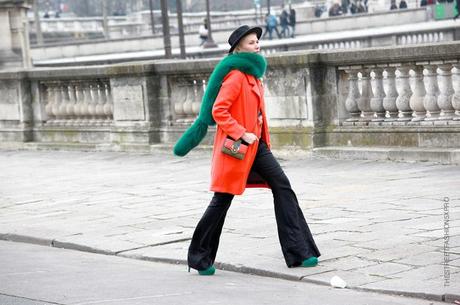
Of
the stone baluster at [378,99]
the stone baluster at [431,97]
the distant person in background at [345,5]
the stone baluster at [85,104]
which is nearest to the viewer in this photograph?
the stone baluster at [431,97]

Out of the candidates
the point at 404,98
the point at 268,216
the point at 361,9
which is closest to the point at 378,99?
the point at 404,98

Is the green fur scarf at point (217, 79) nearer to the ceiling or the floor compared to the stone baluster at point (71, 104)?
nearer to the ceiling

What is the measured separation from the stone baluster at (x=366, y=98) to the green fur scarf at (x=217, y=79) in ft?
19.5

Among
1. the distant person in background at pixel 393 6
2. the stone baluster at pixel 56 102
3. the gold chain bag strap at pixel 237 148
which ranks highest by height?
the gold chain bag strap at pixel 237 148

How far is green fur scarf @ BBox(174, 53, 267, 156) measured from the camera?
30.8 ft

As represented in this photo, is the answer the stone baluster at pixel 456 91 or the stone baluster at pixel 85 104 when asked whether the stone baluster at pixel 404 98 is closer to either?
the stone baluster at pixel 456 91

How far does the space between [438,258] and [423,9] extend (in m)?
55.1

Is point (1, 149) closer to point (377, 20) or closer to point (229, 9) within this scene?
point (377, 20)

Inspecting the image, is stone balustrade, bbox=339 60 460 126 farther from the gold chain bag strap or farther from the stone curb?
the gold chain bag strap

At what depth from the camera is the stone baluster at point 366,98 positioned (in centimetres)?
1534

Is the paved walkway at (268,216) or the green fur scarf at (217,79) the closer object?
the paved walkway at (268,216)

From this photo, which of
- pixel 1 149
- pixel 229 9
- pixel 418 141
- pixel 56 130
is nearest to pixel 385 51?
pixel 418 141

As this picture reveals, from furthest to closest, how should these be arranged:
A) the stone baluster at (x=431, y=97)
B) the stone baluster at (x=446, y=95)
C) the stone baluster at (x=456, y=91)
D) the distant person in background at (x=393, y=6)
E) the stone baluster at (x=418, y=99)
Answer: the distant person in background at (x=393, y=6) → the stone baluster at (x=418, y=99) → the stone baluster at (x=431, y=97) → the stone baluster at (x=446, y=95) → the stone baluster at (x=456, y=91)

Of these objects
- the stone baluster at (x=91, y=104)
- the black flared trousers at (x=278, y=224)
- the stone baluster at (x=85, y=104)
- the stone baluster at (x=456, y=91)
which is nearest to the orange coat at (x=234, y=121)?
the black flared trousers at (x=278, y=224)
